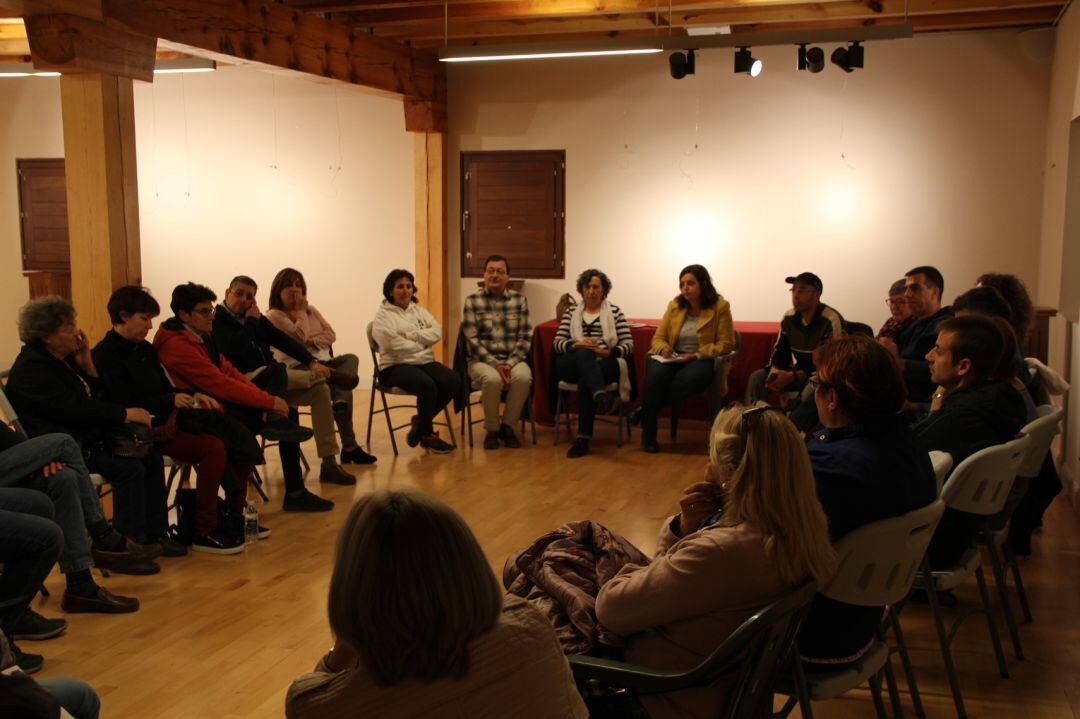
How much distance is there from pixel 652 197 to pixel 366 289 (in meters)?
2.72

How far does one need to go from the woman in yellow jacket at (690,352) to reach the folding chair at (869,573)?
4.26 metres

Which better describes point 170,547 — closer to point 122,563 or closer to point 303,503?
point 122,563

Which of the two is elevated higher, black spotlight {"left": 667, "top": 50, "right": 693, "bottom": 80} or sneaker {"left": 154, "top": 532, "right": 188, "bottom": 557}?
black spotlight {"left": 667, "top": 50, "right": 693, "bottom": 80}

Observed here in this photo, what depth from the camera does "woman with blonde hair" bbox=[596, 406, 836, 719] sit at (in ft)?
6.64

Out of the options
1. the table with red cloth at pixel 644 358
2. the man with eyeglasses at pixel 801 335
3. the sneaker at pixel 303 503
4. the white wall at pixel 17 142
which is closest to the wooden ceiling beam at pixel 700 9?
the man with eyeglasses at pixel 801 335

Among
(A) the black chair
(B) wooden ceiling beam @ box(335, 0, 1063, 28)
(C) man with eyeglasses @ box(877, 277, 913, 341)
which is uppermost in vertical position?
(B) wooden ceiling beam @ box(335, 0, 1063, 28)

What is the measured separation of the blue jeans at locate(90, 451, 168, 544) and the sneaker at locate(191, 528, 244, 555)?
16 cm

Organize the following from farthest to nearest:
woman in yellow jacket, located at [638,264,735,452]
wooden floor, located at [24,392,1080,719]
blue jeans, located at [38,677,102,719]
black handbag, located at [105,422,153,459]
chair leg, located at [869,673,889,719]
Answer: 1. woman in yellow jacket, located at [638,264,735,452]
2. black handbag, located at [105,422,153,459]
3. wooden floor, located at [24,392,1080,719]
4. chair leg, located at [869,673,889,719]
5. blue jeans, located at [38,677,102,719]

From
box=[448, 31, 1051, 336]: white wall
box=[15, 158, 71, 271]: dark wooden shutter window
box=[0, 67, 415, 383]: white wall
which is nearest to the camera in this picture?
box=[448, 31, 1051, 336]: white wall

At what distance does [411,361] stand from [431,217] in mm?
2586

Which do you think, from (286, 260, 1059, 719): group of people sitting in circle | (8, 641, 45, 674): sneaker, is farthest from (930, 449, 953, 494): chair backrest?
(8, 641, 45, 674): sneaker

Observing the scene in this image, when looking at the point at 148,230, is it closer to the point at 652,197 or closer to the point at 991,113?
the point at 652,197

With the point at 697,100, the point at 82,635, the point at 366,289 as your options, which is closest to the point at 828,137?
the point at 697,100

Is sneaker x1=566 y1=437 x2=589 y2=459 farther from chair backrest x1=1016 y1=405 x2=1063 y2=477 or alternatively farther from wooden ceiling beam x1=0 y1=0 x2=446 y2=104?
chair backrest x1=1016 y1=405 x2=1063 y2=477
